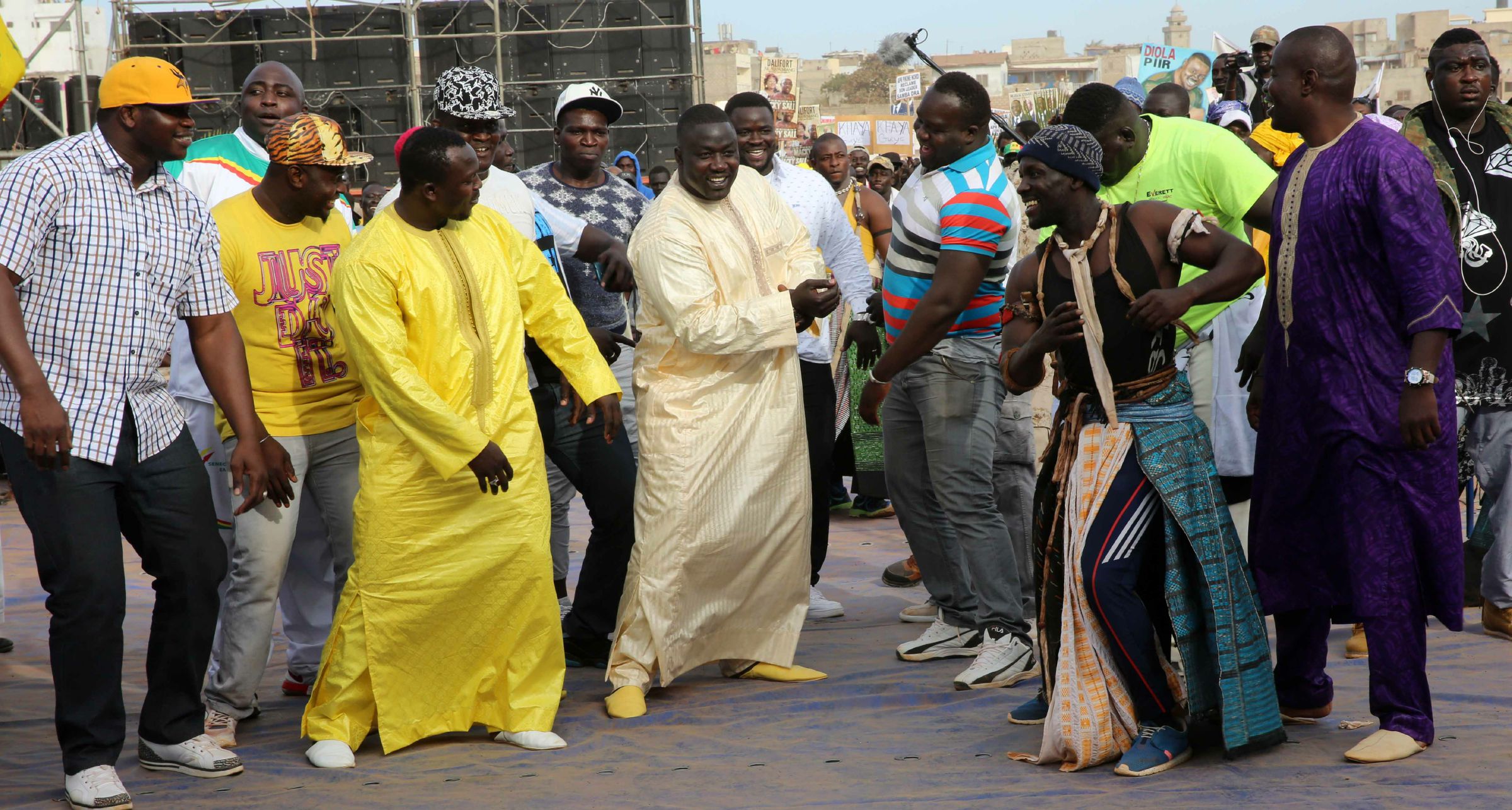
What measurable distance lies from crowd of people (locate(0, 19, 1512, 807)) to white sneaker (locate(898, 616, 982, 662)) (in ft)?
0.16

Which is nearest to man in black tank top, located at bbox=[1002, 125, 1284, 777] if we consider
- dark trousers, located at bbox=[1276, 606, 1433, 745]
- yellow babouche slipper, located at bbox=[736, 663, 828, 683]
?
dark trousers, located at bbox=[1276, 606, 1433, 745]

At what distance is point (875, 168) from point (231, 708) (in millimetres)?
10637

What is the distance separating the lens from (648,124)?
20.6m

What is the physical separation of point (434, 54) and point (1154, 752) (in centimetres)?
2004

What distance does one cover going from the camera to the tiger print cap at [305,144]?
4809 mm

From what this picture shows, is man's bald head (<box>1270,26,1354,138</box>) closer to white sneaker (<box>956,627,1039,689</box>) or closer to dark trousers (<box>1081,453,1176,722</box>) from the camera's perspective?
dark trousers (<box>1081,453,1176,722</box>)

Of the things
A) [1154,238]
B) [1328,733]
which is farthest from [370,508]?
[1328,733]

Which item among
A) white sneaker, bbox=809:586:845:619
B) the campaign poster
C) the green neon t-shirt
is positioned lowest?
white sneaker, bbox=809:586:845:619

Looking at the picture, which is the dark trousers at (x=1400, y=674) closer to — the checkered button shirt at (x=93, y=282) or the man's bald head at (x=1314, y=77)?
the man's bald head at (x=1314, y=77)

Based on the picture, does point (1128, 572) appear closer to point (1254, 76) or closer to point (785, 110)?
point (1254, 76)

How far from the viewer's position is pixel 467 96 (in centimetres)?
552

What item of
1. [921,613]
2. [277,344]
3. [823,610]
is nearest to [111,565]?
[277,344]

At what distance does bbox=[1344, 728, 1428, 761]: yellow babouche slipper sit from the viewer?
4.11 meters

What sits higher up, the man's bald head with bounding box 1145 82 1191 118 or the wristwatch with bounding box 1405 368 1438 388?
the man's bald head with bounding box 1145 82 1191 118
